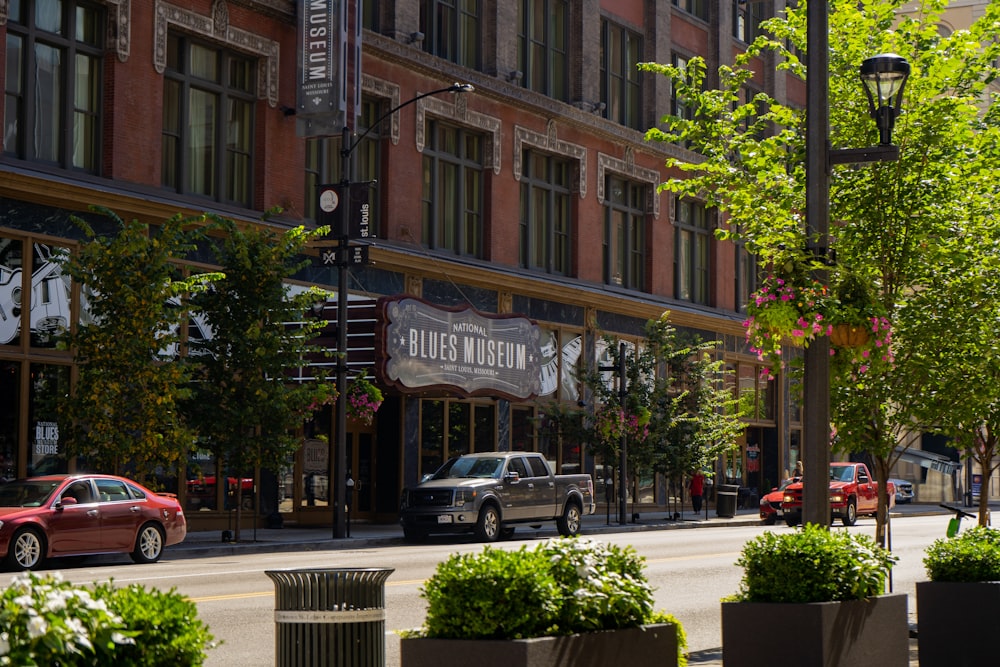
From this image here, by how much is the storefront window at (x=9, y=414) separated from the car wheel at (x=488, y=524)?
9.04m

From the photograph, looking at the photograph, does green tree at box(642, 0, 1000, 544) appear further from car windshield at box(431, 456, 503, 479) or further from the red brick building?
car windshield at box(431, 456, 503, 479)

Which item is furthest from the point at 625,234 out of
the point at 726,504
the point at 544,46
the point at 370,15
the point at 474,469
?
the point at 474,469

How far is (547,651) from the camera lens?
6273 millimetres

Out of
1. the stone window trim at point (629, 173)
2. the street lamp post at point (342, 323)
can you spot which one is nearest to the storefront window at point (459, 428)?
the street lamp post at point (342, 323)

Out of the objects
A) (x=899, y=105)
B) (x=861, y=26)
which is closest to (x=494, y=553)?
(x=899, y=105)

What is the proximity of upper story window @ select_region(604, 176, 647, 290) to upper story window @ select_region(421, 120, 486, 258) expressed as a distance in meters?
6.81

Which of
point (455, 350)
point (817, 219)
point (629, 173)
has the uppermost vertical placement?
point (629, 173)

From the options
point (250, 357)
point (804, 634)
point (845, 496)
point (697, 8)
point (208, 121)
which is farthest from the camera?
point (697, 8)

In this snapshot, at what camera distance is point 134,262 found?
25938mm

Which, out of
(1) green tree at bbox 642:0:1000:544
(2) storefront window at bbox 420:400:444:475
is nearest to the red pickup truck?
(2) storefront window at bbox 420:400:444:475

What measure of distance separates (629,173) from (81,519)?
28.4 metres

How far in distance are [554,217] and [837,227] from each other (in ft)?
102

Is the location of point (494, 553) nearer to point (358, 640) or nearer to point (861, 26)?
point (358, 640)

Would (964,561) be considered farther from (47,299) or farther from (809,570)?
(47,299)
